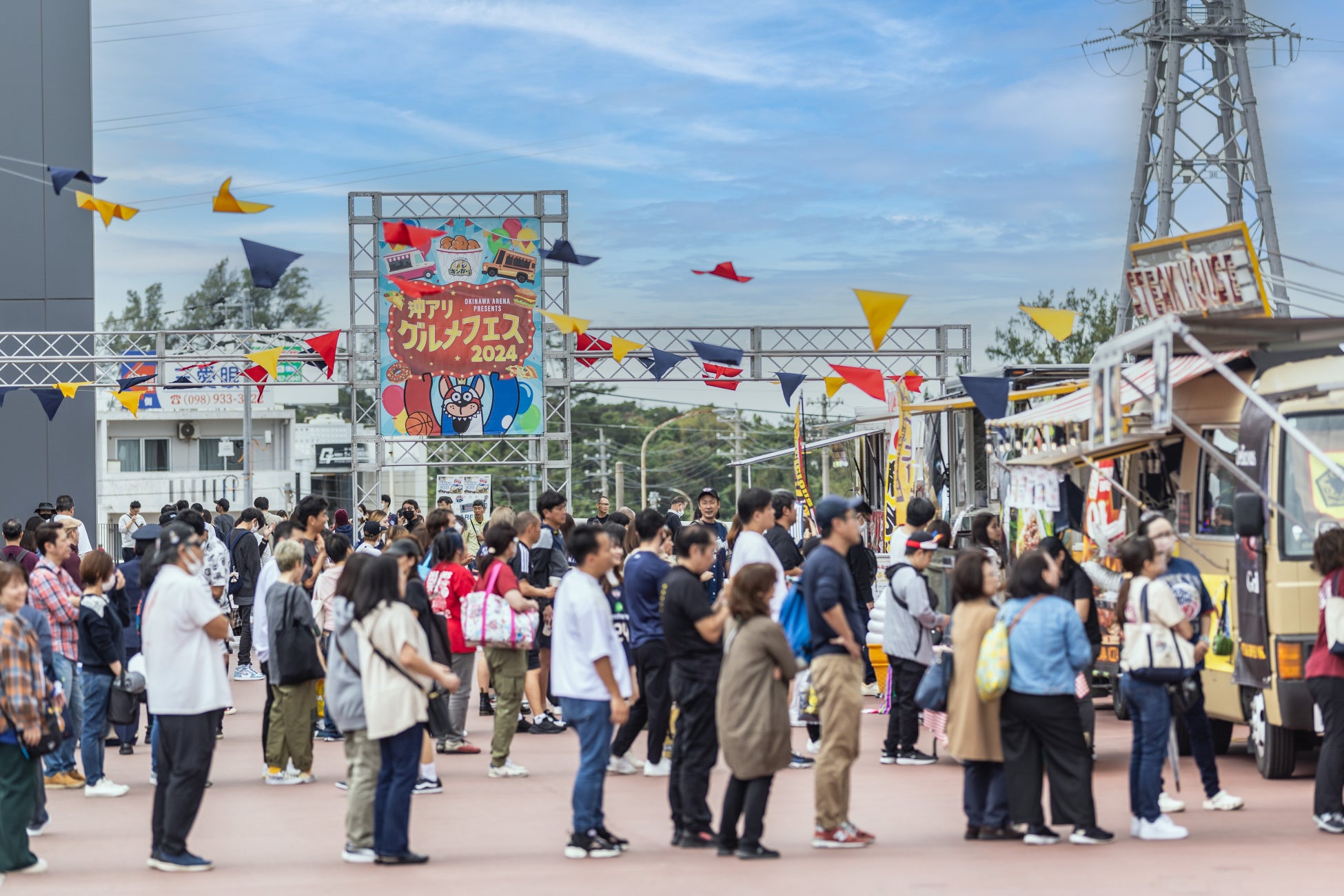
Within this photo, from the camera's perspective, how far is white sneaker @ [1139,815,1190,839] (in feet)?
27.4

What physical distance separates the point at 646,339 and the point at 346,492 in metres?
41.0

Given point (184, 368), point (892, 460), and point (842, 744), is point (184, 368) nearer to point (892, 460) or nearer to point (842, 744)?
point (892, 460)

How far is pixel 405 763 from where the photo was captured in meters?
7.94

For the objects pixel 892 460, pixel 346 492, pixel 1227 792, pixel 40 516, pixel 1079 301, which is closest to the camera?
pixel 1227 792

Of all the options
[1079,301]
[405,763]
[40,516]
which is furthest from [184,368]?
[1079,301]

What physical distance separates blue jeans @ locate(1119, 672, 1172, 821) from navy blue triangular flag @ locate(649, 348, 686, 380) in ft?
60.8

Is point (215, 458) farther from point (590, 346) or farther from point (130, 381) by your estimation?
point (590, 346)

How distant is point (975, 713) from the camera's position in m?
8.30

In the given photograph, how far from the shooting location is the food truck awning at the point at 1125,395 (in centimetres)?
1059

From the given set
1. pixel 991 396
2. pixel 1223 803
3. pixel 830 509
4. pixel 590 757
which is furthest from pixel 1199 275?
pixel 590 757

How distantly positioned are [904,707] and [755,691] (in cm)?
377

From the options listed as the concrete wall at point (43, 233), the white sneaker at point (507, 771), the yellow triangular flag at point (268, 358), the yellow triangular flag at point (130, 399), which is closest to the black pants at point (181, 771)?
the white sneaker at point (507, 771)

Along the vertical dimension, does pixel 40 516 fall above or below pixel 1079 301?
below

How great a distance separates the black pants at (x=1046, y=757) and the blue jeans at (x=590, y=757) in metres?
2.09
